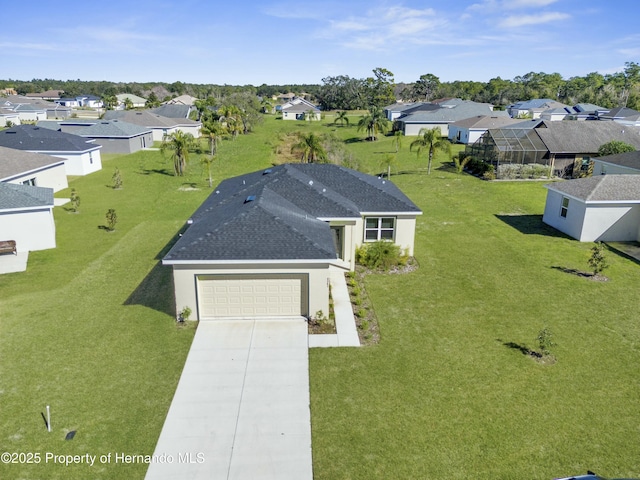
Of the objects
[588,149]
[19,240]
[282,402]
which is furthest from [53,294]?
[588,149]

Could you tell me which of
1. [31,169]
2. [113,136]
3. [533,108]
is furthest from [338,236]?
[533,108]

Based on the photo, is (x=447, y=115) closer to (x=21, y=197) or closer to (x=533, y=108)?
(x=533, y=108)

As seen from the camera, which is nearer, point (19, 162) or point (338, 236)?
point (338, 236)

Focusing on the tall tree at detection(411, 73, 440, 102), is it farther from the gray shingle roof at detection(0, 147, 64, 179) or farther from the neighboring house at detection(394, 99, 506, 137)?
the gray shingle roof at detection(0, 147, 64, 179)

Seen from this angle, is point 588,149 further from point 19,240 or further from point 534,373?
point 19,240

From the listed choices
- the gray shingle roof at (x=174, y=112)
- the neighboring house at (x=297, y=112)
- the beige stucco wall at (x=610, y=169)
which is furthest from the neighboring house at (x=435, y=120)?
the gray shingle roof at (x=174, y=112)

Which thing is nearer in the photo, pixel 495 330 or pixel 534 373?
pixel 534 373
